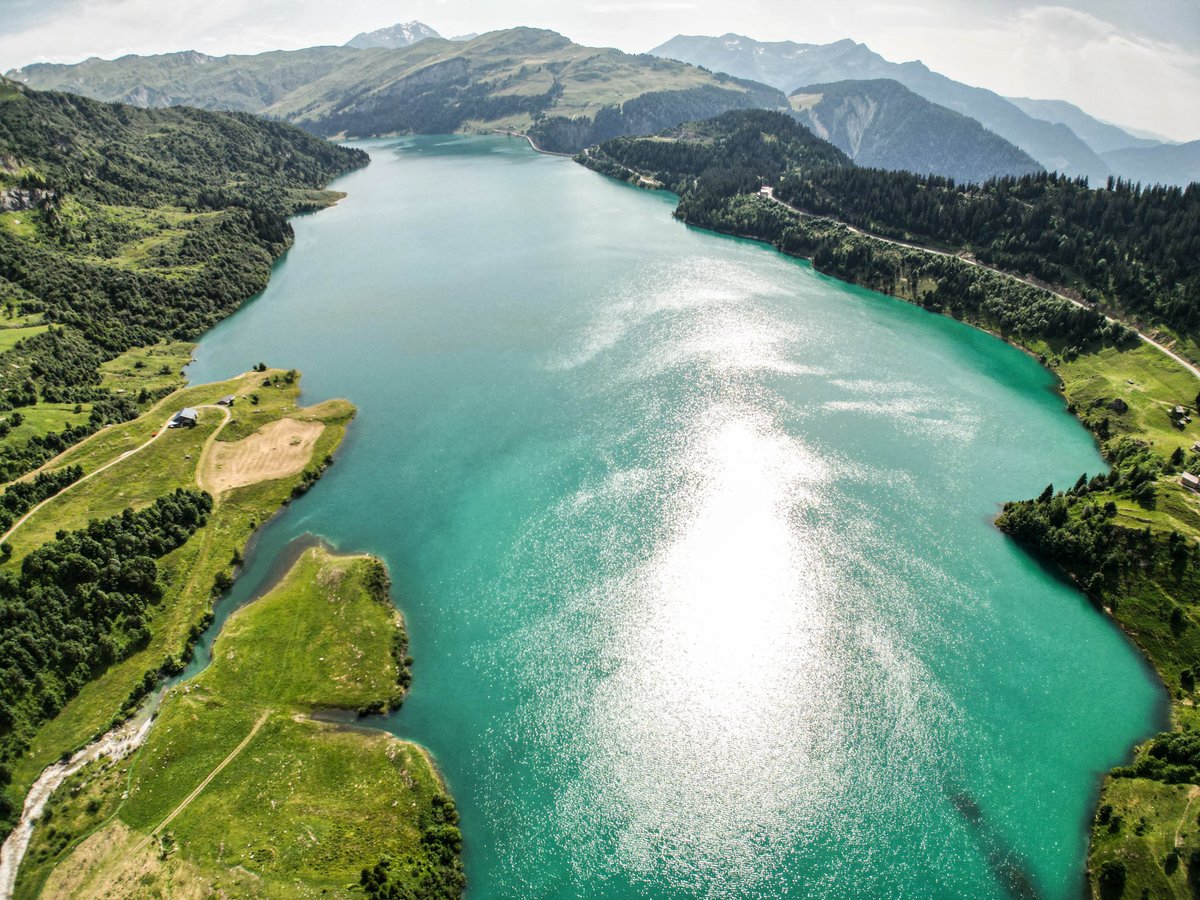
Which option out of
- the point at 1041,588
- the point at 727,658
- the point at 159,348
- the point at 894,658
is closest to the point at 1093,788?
the point at 894,658

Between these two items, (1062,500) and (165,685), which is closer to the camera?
(165,685)

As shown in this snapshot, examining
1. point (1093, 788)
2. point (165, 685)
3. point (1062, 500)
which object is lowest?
point (165, 685)

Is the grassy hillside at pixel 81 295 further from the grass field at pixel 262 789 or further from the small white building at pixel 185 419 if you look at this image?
the grass field at pixel 262 789

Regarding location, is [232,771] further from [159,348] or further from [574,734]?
[159,348]

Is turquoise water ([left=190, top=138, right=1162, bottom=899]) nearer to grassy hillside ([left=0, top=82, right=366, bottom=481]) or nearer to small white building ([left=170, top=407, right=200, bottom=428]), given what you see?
small white building ([left=170, top=407, right=200, bottom=428])

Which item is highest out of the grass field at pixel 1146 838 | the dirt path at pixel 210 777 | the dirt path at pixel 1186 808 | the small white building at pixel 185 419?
the dirt path at pixel 1186 808

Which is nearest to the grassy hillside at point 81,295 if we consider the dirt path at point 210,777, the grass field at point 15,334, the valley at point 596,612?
the grass field at point 15,334

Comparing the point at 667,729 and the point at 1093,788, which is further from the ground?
the point at 1093,788
